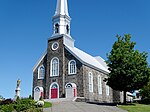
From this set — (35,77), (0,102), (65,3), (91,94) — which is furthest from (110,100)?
(0,102)

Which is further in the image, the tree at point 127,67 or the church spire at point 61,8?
the church spire at point 61,8

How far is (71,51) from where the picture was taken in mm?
40094

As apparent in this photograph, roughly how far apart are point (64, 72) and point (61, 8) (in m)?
12.5

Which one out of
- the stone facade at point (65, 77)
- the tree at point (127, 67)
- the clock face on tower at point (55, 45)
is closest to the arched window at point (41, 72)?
the stone facade at point (65, 77)

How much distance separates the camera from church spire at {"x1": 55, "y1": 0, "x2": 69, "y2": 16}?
44031 millimetres

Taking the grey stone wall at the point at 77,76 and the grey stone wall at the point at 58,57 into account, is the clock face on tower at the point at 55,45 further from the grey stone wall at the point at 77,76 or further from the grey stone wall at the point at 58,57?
the grey stone wall at the point at 77,76

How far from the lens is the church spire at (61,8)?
4403cm

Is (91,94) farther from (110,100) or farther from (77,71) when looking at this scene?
(110,100)

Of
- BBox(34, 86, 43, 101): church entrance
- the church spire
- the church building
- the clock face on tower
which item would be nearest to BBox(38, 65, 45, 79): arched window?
the church building

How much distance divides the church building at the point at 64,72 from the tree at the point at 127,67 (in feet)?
21.6

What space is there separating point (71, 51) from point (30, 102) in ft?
53.4

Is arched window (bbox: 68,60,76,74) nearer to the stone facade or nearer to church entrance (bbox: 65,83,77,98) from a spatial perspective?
the stone facade

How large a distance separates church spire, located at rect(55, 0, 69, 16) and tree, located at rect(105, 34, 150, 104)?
14604 mm

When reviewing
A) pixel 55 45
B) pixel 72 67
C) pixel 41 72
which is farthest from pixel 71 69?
pixel 41 72
